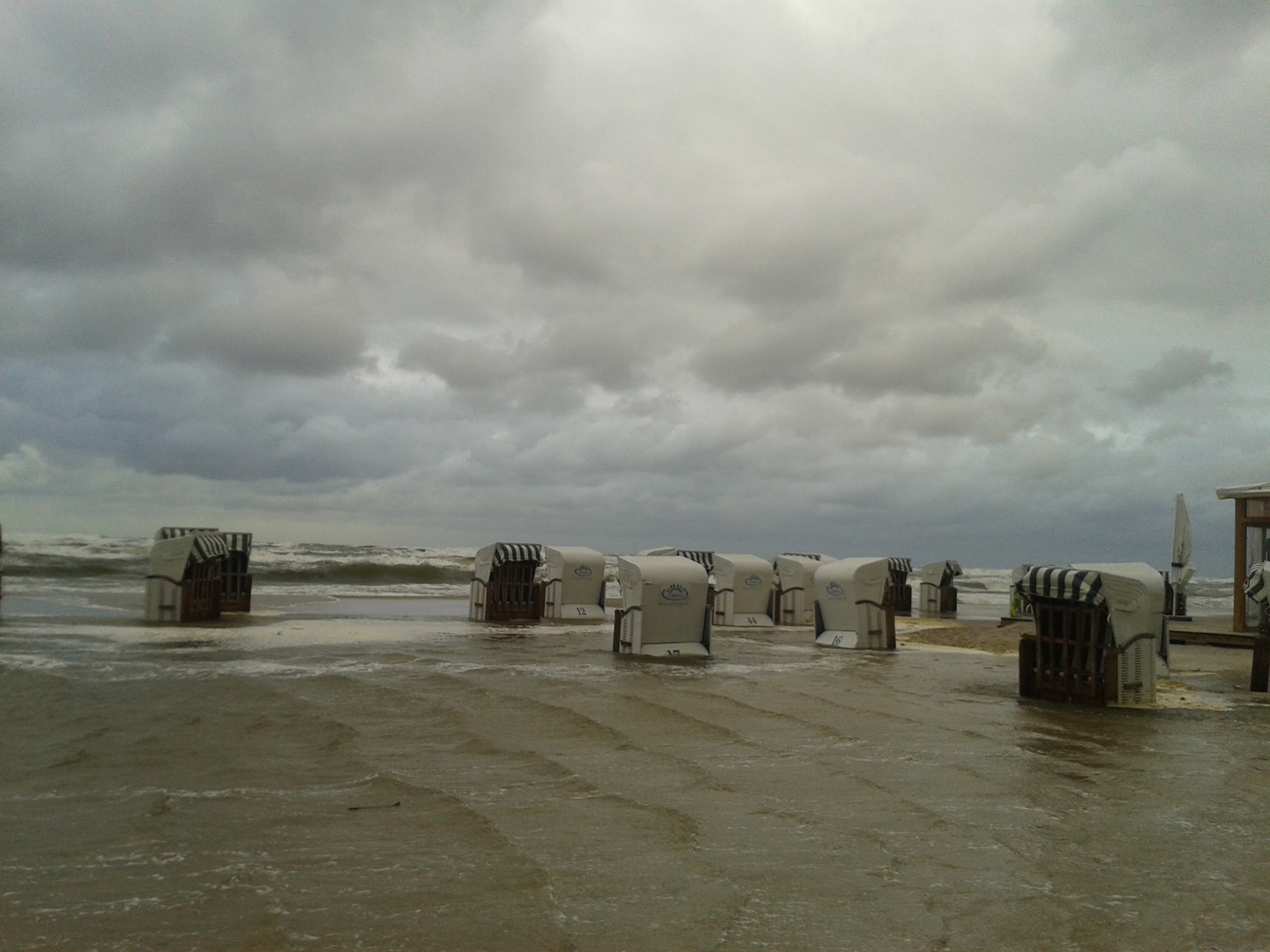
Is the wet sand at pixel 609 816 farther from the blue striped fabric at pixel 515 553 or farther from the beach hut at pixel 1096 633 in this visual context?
the blue striped fabric at pixel 515 553

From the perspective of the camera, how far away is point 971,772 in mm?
8359

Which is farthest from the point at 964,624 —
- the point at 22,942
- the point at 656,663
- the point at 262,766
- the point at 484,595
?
the point at 22,942

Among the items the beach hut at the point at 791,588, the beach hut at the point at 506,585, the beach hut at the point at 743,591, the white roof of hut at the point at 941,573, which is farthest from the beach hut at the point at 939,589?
the beach hut at the point at 506,585

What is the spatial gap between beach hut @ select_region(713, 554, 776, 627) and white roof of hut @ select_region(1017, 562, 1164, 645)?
15.9 m

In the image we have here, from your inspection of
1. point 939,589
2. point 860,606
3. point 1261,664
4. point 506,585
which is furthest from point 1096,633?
point 939,589

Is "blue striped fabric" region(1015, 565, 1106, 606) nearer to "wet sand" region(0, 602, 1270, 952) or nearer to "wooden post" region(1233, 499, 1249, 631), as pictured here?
"wet sand" region(0, 602, 1270, 952)

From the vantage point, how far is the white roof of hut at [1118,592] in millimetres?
12406

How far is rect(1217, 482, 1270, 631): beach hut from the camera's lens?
2094 centimetres

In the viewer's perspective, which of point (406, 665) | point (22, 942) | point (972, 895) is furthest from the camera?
point (406, 665)

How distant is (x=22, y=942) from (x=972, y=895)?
4.60 metres

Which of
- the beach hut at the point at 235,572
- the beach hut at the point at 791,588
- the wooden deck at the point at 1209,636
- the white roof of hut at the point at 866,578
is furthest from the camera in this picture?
the beach hut at the point at 791,588

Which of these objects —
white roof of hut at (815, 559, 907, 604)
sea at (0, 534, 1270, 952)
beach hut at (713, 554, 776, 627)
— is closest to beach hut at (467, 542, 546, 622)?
beach hut at (713, 554, 776, 627)

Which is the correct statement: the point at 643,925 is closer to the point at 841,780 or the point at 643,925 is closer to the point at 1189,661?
the point at 841,780

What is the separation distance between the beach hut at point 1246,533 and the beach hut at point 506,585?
57.1 ft
